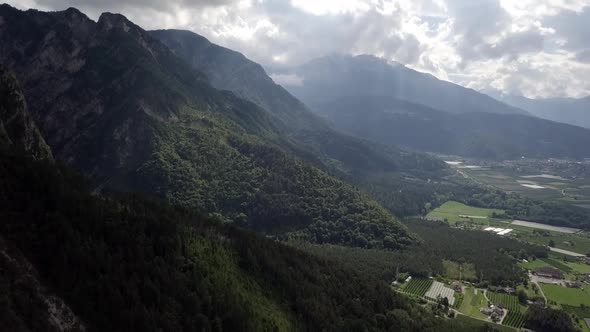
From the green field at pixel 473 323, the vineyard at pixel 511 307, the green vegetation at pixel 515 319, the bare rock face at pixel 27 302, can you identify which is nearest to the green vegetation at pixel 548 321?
the green vegetation at pixel 515 319

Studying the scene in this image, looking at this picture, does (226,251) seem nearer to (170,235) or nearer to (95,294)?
(170,235)

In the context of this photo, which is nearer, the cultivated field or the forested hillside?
the forested hillside

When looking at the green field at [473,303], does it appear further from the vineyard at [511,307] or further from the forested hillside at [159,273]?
the forested hillside at [159,273]

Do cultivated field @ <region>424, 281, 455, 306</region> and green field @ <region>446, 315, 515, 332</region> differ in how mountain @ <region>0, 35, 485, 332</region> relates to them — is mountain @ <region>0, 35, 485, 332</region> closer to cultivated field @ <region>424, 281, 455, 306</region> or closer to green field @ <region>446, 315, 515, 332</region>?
green field @ <region>446, 315, 515, 332</region>

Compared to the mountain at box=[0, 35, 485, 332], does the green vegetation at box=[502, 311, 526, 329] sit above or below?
below

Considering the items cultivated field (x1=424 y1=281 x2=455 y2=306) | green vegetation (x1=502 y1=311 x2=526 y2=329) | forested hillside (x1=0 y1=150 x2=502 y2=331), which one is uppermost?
forested hillside (x1=0 y1=150 x2=502 y2=331)

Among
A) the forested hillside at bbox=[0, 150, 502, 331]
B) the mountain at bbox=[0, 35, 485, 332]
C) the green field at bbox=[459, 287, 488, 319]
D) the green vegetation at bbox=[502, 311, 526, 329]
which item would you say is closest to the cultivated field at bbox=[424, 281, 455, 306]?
the green field at bbox=[459, 287, 488, 319]
